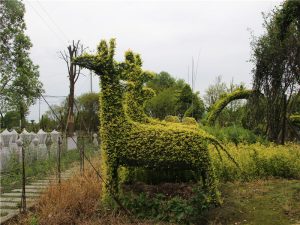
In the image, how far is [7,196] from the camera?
8750 mm

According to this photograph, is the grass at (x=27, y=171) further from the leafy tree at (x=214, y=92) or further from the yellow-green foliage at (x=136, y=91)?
the leafy tree at (x=214, y=92)

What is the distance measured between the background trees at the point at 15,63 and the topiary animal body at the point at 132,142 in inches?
658

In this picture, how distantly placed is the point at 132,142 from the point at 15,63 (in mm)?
18990

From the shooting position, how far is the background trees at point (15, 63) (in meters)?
23.3

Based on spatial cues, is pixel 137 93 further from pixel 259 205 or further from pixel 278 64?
pixel 278 64

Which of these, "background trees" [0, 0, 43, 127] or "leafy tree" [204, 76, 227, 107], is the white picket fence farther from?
"leafy tree" [204, 76, 227, 107]

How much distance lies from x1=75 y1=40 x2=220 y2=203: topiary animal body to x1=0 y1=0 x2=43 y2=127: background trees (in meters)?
16.7

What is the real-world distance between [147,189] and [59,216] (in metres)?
2.02

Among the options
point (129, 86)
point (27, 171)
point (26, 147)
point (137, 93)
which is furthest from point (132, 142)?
point (26, 147)

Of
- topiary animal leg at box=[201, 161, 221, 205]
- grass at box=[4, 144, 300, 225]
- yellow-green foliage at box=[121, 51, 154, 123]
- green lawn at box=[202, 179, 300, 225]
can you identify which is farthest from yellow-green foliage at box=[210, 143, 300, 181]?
yellow-green foliage at box=[121, 51, 154, 123]

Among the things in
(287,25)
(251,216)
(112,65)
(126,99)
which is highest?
(287,25)

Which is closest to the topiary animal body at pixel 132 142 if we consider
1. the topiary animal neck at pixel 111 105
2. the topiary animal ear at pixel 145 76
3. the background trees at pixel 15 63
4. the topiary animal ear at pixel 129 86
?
the topiary animal neck at pixel 111 105

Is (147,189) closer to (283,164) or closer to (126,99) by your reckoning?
(126,99)

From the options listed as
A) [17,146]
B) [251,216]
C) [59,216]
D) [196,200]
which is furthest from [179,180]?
[17,146]
